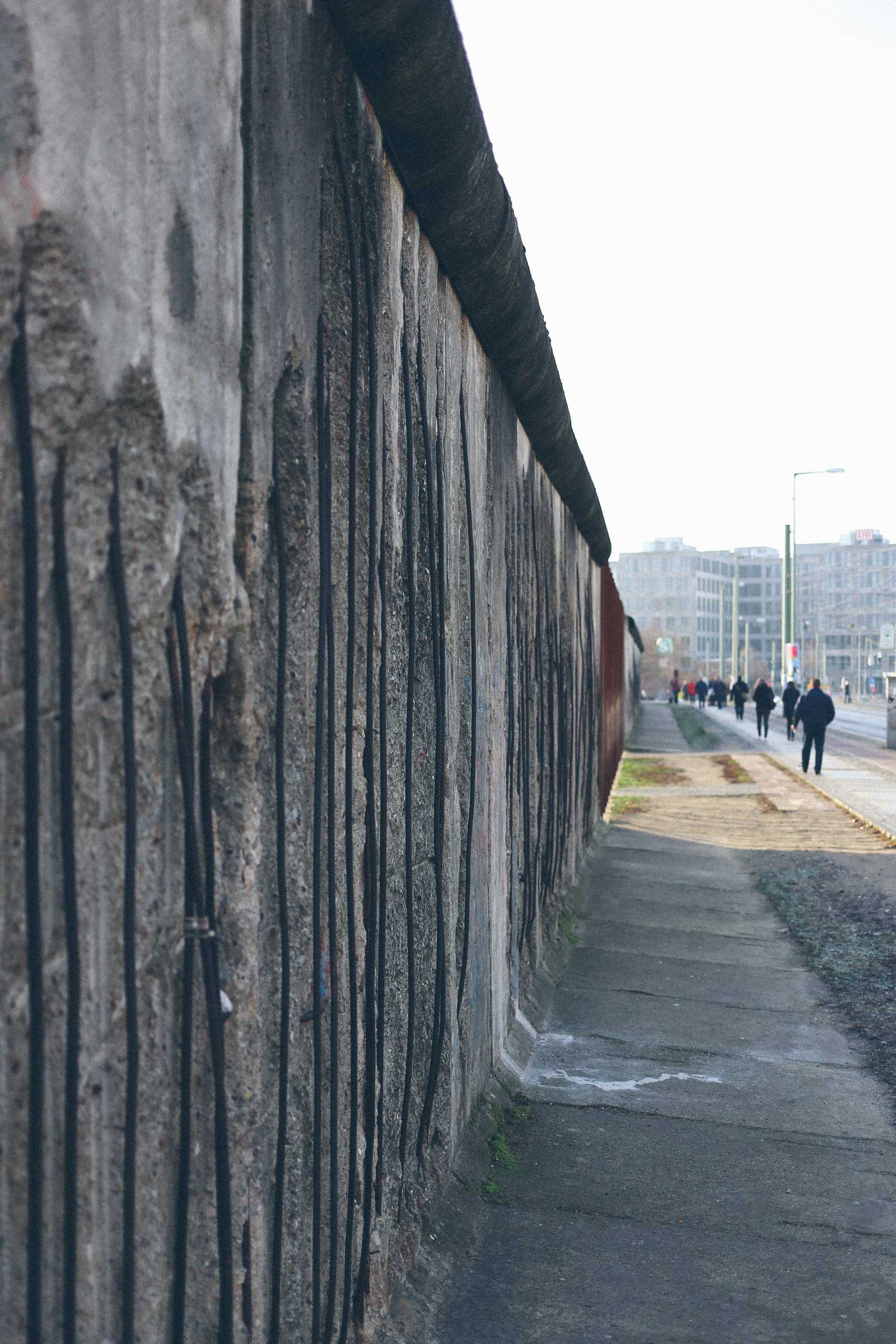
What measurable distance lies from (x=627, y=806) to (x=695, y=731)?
20.4 m

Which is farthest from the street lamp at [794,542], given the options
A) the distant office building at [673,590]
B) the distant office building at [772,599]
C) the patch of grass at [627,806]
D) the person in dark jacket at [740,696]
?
the distant office building at [673,590]

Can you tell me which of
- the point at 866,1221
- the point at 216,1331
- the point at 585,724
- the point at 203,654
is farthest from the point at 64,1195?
the point at 585,724

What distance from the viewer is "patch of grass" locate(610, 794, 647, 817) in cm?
1365

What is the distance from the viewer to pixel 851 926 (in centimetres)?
748

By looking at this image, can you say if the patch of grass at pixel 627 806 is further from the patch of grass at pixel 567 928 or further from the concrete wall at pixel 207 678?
the concrete wall at pixel 207 678

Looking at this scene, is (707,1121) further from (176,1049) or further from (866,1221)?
(176,1049)

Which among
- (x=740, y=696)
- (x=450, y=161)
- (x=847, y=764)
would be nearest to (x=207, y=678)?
(x=450, y=161)

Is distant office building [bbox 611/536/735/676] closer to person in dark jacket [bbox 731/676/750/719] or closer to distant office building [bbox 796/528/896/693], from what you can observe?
distant office building [bbox 796/528/896/693]

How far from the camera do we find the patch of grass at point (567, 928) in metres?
6.75

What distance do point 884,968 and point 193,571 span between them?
18.4 ft

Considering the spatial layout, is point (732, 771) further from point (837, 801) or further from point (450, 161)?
point (450, 161)

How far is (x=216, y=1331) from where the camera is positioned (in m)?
1.80

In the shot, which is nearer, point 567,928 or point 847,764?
point 567,928

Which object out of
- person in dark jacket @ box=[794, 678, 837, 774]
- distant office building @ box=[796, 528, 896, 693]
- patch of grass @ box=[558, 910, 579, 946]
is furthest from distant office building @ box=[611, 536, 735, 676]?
patch of grass @ box=[558, 910, 579, 946]
